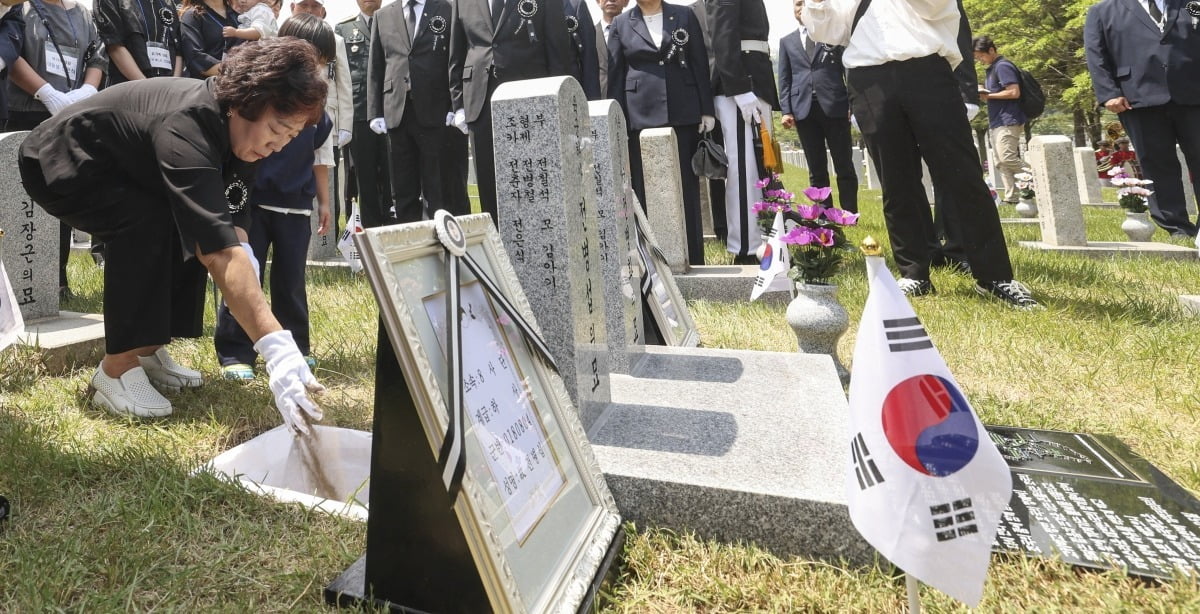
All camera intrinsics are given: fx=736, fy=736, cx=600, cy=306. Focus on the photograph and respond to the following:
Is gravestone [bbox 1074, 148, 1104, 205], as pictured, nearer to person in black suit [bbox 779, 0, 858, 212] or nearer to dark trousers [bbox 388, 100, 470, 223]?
person in black suit [bbox 779, 0, 858, 212]

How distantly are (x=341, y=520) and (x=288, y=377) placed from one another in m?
0.39

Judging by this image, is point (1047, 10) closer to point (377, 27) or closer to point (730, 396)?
point (377, 27)

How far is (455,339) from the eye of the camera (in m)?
1.34

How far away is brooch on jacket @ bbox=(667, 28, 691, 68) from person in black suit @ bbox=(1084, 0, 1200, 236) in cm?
313

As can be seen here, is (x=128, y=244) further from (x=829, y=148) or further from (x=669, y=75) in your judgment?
(x=829, y=148)

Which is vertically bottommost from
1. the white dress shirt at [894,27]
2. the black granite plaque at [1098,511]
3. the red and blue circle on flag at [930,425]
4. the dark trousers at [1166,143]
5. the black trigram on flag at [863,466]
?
the black granite plaque at [1098,511]

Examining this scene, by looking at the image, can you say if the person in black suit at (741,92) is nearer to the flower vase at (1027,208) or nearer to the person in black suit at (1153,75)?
the person in black suit at (1153,75)

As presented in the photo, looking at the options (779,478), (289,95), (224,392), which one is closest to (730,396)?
(779,478)

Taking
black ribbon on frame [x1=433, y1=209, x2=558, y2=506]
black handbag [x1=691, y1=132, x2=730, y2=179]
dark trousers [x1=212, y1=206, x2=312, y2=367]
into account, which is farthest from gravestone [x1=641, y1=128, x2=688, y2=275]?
black ribbon on frame [x1=433, y1=209, x2=558, y2=506]

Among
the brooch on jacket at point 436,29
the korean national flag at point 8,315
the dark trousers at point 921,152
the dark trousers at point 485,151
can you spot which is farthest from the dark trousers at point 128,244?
the dark trousers at point 921,152

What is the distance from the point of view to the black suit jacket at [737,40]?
5.22 meters

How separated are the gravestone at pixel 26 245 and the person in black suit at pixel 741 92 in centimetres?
416

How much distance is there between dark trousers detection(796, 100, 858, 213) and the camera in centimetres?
629

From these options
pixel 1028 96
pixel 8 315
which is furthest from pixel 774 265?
pixel 1028 96
